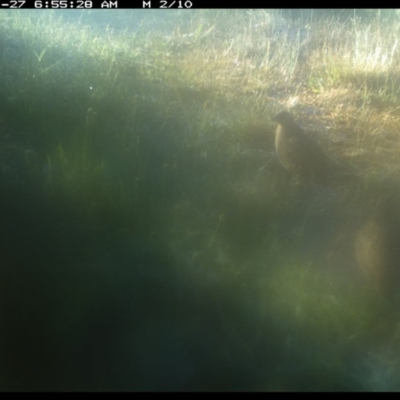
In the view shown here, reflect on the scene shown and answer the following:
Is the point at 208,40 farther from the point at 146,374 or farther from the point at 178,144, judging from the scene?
the point at 146,374

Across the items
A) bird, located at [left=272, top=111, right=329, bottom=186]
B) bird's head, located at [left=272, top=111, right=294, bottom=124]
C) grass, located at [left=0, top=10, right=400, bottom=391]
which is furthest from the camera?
bird's head, located at [left=272, top=111, right=294, bottom=124]

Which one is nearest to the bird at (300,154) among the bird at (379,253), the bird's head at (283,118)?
the bird's head at (283,118)

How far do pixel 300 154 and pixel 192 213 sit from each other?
833 mm

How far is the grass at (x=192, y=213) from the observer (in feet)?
9.98

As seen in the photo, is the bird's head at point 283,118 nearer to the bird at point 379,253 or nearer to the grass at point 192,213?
the grass at point 192,213

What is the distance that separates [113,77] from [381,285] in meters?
2.31

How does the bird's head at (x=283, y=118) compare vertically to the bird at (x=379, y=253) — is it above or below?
above

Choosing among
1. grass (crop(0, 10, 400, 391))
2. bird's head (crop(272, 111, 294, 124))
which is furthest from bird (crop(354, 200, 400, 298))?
bird's head (crop(272, 111, 294, 124))

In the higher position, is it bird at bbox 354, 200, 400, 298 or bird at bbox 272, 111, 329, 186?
bird at bbox 272, 111, 329, 186

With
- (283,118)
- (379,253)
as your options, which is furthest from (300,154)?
(379,253)

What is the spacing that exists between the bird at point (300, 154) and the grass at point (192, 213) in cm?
7

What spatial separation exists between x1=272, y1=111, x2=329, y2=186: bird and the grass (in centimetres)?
7

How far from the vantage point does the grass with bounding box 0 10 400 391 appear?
3.04m

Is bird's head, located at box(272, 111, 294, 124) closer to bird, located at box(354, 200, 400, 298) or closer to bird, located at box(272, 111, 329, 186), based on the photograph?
bird, located at box(272, 111, 329, 186)
